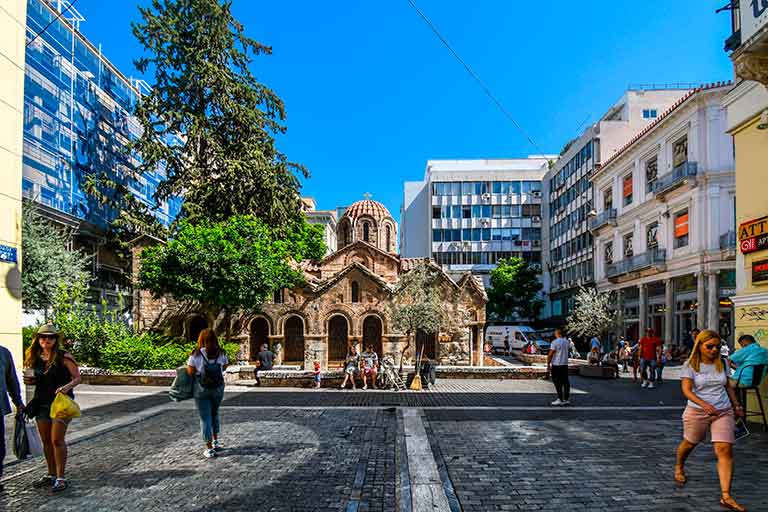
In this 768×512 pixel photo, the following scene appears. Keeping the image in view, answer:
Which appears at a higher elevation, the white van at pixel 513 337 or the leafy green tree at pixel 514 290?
the leafy green tree at pixel 514 290

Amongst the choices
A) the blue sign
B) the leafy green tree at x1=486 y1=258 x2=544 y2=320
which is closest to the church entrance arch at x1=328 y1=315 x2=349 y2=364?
the blue sign

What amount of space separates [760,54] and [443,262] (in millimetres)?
52012

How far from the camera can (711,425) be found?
557cm

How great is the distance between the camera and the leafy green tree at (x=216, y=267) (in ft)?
77.0

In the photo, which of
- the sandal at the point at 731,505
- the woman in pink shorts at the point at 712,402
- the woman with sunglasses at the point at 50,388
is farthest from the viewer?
the woman with sunglasses at the point at 50,388

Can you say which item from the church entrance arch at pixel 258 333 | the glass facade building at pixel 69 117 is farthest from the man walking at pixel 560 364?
the glass facade building at pixel 69 117

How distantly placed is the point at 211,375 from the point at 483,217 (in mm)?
55681

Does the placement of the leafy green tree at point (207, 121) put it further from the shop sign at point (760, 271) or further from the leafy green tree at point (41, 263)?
the shop sign at point (760, 271)

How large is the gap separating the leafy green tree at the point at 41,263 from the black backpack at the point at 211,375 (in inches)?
852

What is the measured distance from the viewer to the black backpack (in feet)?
23.7

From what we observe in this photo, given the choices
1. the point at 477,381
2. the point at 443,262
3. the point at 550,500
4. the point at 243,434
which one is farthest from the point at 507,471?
the point at 443,262

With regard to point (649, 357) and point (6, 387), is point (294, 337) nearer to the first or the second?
point (649, 357)

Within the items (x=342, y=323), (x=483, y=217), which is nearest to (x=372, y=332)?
(x=342, y=323)

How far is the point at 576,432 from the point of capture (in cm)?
905
